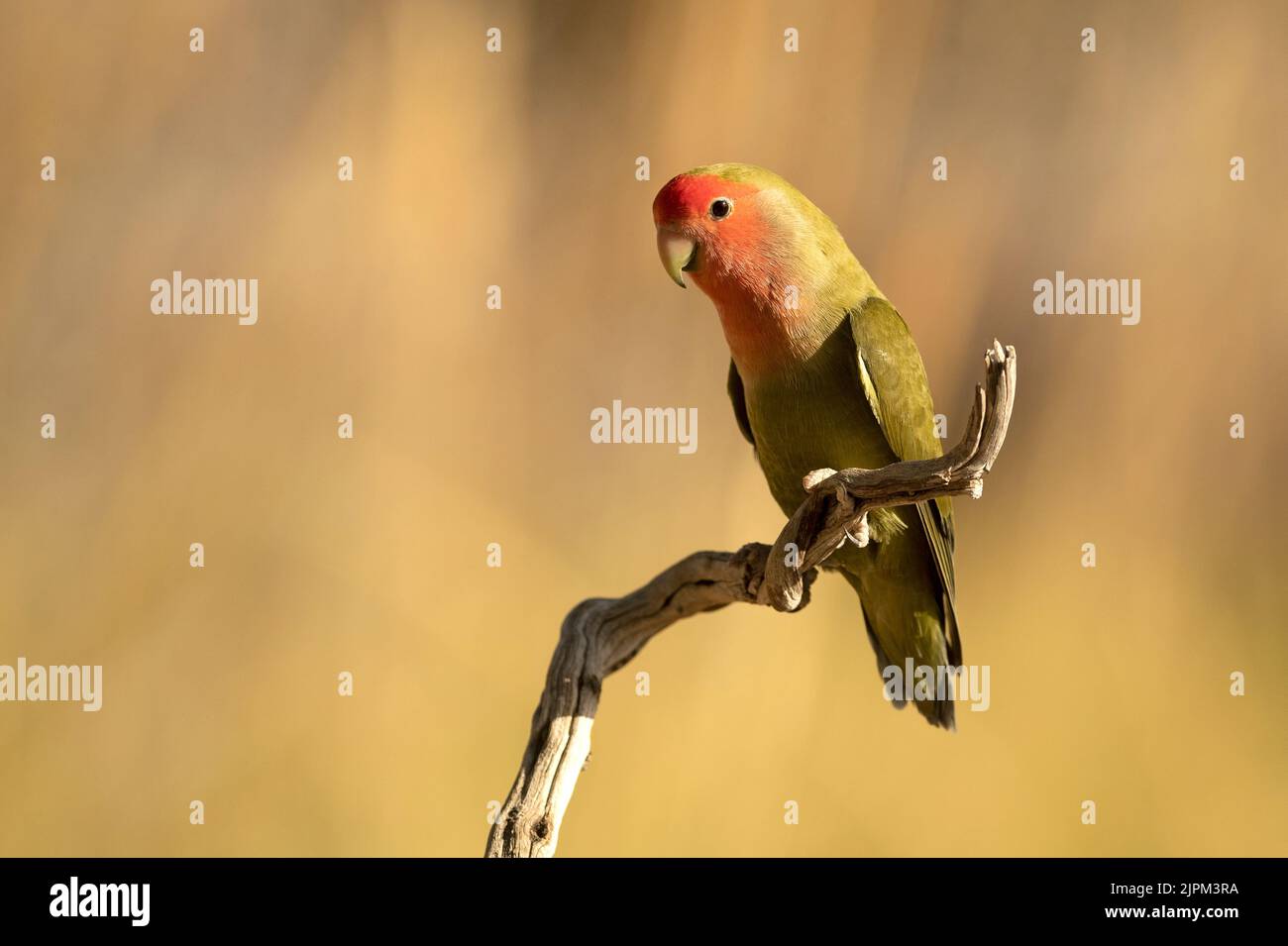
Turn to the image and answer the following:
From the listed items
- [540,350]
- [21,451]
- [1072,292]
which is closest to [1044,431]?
[1072,292]

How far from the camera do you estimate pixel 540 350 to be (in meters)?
5.39

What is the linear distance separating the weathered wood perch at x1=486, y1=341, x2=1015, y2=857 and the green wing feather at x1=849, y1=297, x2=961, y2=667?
0.28m

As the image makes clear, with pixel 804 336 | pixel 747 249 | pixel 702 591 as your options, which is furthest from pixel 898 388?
pixel 702 591

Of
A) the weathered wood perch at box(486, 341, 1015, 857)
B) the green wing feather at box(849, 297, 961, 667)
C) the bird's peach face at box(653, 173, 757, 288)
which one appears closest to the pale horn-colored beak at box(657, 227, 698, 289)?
the bird's peach face at box(653, 173, 757, 288)

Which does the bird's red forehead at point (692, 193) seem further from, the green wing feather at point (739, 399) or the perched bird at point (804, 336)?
the green wing feather at point (739, 399)

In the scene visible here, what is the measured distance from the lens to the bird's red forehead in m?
2.90

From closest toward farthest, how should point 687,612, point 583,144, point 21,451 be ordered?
point 687,612 → point 21,451 → point 583,144

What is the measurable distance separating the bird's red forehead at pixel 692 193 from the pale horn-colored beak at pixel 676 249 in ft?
0.15

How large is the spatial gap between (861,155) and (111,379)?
3735 mm

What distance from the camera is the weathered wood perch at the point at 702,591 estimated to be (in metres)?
2.21

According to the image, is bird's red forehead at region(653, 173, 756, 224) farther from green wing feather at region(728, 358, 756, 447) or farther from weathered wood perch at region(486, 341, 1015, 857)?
weathered wood perch at region(486, 341, 1015, 857)

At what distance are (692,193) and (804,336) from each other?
0.50m

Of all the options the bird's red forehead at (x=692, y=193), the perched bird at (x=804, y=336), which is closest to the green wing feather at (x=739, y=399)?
the perched bird at (x=804, y=336)

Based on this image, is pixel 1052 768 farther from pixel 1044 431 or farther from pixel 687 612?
pixel 687 612
